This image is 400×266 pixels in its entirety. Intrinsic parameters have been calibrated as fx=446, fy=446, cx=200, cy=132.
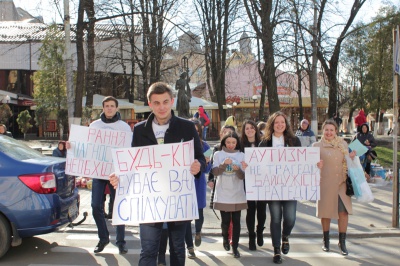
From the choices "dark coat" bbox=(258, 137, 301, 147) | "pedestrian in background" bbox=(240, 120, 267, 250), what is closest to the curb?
"pedestrian in background" bbox=(240, 120, 267, 250)

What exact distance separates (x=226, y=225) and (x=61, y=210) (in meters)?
2.15

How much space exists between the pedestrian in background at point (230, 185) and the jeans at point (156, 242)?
6.08 feet

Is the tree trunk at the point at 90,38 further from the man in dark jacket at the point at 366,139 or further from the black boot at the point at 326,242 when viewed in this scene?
the black boot at the point at 326,242

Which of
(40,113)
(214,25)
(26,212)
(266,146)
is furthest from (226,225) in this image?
(40,113)

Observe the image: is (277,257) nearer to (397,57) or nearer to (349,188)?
(349,188)

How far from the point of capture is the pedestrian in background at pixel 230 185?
18.9 ft

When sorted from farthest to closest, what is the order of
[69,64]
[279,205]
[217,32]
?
[217,32]
[69,64]
[279,205]

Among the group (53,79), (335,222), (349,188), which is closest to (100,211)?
(349,188)

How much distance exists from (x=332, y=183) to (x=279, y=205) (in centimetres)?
79

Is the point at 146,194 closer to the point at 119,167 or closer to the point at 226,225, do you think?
the point at 119,167

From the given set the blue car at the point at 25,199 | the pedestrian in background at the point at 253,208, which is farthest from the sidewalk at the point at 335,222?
the blue car at the point at 25,199

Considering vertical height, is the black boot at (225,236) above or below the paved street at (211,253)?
above

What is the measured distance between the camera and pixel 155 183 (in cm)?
390

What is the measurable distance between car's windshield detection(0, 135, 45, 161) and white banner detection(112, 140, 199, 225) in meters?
2.39
